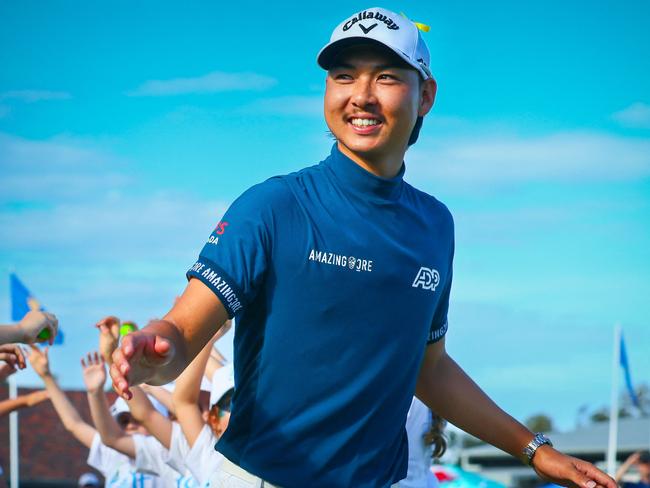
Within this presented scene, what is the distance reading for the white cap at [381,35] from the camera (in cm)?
366

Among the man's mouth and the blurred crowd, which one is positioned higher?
the man's mouth

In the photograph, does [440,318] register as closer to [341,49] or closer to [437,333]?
[437,333]

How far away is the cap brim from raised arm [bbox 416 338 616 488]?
3.70 ft

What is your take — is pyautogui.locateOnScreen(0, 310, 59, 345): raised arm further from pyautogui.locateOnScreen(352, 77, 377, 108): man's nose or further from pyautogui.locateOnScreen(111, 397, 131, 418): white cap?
pyautogui.locateOnScreen(111, 397, 131, 418): white cap

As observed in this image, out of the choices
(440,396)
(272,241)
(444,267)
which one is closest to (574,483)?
(440,396)

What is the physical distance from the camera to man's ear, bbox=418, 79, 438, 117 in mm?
3988

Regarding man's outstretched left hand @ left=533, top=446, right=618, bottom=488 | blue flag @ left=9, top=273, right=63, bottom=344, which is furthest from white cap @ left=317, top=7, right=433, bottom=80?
blue flag @ left=9, top=273, right=63, bottom=344

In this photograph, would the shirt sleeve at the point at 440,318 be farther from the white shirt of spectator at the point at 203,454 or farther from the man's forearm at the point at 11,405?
the man's forearm at the point at 11,405

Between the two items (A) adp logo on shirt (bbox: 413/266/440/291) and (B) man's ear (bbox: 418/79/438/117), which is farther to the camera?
(B) man's ear (bbox: 418/79/438/117)

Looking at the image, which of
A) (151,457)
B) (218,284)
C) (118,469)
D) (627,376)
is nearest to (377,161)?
(218,284)

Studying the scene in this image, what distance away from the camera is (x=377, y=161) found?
12.4 ft

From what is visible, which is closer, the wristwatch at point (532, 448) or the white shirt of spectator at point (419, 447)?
the wristwatch at point (532, 448)

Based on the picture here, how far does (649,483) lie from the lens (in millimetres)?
13922

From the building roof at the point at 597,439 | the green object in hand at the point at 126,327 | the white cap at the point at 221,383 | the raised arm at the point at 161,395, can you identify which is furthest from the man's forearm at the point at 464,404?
the building roof at the point at 597,439
